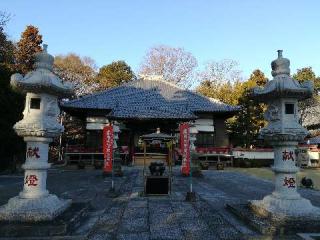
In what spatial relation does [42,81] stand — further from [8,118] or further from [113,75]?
[113,75]

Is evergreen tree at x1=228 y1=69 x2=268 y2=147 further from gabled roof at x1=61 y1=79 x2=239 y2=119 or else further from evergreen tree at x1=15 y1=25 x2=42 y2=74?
evergreen tree at x1=15 y1=25 x2=42 y2=74

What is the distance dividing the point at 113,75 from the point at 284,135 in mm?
40023

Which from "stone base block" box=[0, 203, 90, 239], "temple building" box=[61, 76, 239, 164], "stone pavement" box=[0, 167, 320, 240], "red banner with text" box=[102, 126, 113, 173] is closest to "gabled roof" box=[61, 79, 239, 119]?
"temple building" box=[61, 76, 239, 164]

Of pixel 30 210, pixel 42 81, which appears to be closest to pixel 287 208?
pixel 30 210

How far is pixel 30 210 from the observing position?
7.03 meters

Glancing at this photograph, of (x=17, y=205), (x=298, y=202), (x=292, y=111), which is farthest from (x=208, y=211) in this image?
(x=17, y=205)

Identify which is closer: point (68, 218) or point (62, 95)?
point (68, 218)

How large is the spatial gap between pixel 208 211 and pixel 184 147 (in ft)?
18.1

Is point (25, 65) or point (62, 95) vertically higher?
point (25, 65)

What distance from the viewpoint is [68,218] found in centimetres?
723

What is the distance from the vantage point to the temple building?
86.6 ft

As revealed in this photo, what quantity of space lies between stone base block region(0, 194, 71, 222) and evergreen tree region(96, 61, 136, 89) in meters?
36.8

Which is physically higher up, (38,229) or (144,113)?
(144,113)

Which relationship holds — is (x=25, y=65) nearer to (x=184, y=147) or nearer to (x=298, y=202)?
(x=184, y=147)
